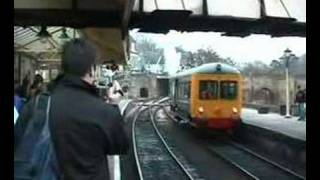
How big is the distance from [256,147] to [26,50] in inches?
320

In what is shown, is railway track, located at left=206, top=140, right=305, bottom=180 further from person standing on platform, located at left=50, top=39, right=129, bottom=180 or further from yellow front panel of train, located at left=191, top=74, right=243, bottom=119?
person standing on platform, located at left=50, top=39, right=129, bottom=180

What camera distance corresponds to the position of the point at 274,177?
15.0m

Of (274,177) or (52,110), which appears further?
(274,177)

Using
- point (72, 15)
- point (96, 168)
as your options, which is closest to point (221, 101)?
point (72, 15)

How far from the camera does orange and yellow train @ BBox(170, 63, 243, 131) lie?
75.3ft

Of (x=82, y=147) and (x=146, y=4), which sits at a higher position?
(x=146, y=4)

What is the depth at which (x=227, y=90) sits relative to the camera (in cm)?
2327

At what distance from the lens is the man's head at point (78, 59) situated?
3.41m

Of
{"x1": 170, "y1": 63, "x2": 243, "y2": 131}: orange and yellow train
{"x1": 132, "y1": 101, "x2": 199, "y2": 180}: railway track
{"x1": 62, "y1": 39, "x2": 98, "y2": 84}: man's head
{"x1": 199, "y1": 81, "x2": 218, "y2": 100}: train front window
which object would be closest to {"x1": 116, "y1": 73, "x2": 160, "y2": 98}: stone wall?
{"x1": 132, "y1": 101, "x2": 199, "y2": 180}: railway track

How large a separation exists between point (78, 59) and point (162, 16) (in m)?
12.2

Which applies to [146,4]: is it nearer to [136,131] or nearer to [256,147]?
[256,147]

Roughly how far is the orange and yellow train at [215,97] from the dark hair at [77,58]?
19446mm

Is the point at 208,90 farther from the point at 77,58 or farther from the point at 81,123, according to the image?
the point at 81,123

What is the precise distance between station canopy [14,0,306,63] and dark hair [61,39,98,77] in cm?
1032
